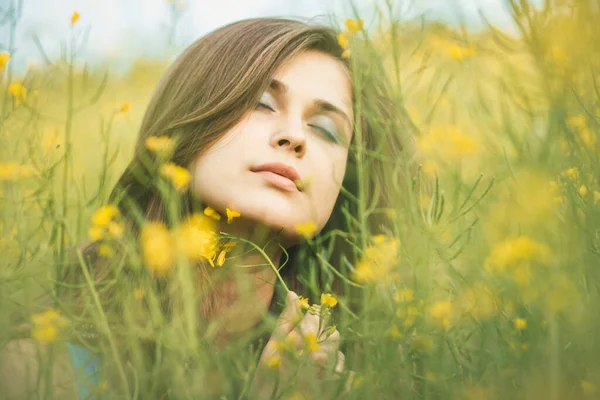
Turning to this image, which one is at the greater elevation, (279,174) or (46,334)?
(279,174)

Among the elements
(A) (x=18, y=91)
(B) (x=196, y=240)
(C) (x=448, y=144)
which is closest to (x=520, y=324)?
(C) (x=448, y=144)

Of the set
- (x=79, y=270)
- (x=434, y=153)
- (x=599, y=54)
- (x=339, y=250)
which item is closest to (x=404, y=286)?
(x=434, y=153)

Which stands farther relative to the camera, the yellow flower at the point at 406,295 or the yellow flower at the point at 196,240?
the yellow flower at the point at 406,295

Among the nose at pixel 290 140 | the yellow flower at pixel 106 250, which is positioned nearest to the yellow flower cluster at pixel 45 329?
the yellow flower at pixel 106 250

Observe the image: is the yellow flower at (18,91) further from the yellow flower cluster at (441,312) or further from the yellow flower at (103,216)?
the yellow flower cluster at (441,312)

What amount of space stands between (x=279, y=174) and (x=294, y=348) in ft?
1.32

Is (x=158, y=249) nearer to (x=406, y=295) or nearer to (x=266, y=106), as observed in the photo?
(x=406, y=295)

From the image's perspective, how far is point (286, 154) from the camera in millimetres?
1221

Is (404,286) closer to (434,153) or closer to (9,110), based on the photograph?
(434,153)

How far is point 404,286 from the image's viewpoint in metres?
1.07

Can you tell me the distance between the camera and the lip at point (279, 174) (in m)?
1.18

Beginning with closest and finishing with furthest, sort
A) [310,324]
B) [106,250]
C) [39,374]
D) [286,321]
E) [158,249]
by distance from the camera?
[39,374], [158,249], [106,250], [286,321], [310,324]

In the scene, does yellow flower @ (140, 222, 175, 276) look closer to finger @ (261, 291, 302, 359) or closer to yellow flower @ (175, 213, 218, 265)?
yellow flower @ (175, 213, 218, 265)

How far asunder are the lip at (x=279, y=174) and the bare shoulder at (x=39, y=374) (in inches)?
19.0
